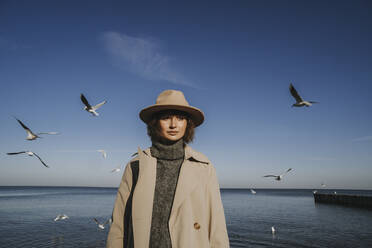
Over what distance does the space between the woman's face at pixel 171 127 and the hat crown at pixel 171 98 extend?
173mm

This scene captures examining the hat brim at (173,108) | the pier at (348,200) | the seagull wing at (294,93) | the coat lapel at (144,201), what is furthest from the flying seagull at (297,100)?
the pier at (348,200)

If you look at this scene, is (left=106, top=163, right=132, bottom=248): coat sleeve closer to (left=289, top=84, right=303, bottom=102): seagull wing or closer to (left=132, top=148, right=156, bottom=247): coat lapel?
(left=132, top=148, right=156, bottom=247): coat lapel

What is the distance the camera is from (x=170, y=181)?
242cm

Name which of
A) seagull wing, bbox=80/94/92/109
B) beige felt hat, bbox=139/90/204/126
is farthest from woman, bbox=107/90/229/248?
seagull wing, bbox=80/94/92/109

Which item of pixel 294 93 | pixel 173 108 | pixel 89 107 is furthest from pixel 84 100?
pixel 294 93

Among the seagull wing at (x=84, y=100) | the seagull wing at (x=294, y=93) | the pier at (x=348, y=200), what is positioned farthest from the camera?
the pier at (x=348, y=200)

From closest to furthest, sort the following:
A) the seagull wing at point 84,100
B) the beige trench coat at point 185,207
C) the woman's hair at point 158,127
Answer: the beige trench coat at point 185,207, the woman's hair at point 158,127, the seagull wing at point 84,100

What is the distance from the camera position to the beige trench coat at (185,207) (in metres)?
2.15

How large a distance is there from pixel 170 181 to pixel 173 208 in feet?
0.97

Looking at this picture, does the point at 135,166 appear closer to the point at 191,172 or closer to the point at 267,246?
the point at 191,172

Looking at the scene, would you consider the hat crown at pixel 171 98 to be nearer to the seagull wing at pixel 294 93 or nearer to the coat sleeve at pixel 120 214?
the coat sleeve at pixel 120 214

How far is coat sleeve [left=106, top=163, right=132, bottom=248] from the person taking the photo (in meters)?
2.36

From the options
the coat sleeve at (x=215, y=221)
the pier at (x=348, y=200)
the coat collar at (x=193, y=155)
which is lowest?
the pier at (x=348, y=200)

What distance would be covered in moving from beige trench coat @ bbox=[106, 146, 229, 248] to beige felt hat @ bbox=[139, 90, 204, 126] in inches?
17.1
